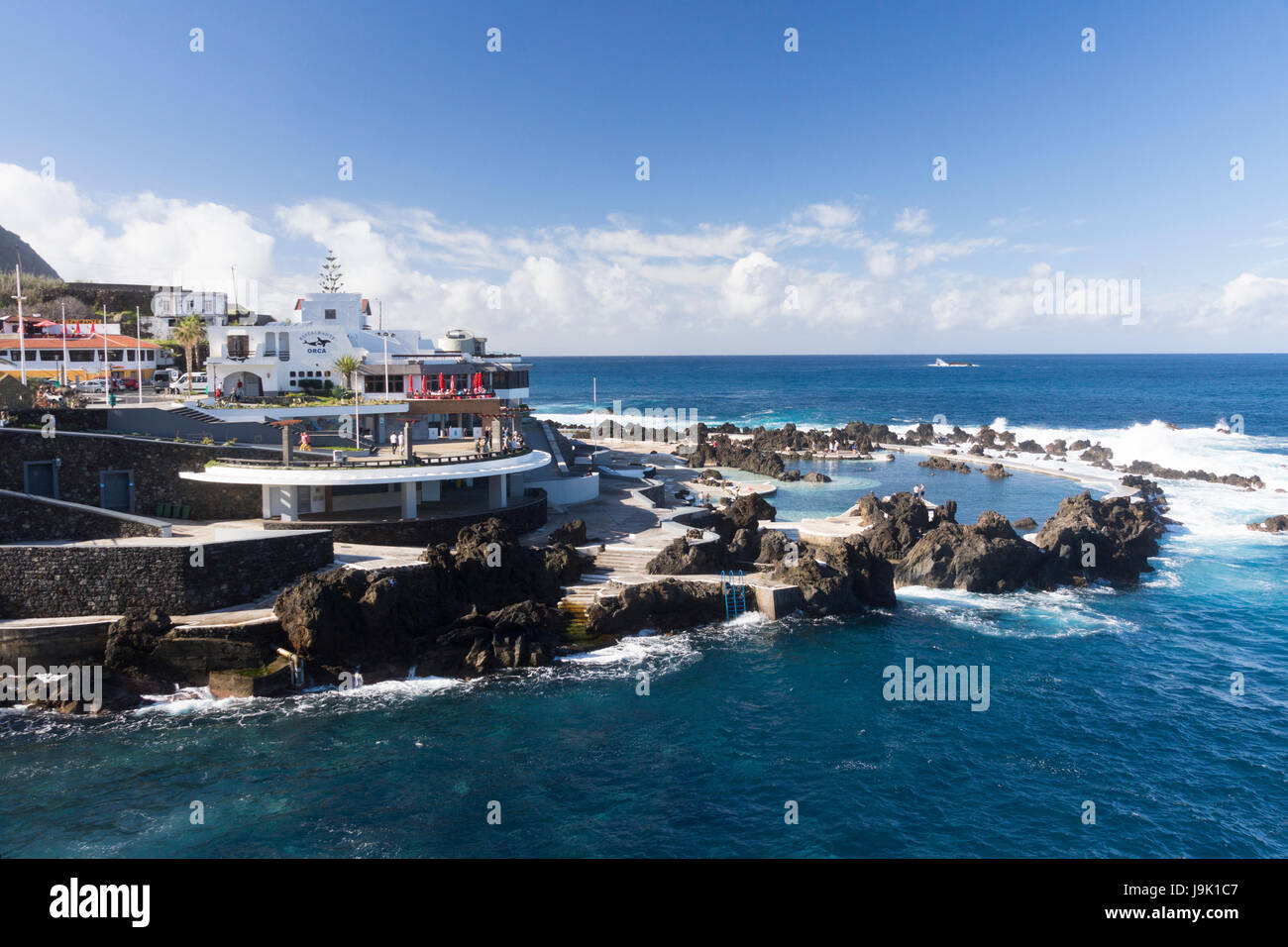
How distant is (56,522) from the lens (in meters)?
31.4

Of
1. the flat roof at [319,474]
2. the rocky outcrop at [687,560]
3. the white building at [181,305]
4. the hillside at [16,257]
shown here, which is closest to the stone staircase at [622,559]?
the rocky outcrop at [687,560]

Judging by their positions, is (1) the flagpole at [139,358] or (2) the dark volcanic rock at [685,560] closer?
(2) the dark volcanic rock at [685,560]

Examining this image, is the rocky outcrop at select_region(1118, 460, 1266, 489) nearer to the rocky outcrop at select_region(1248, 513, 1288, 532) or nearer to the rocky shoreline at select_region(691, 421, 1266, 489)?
the rocky shoreline at select_region(691, 421, 1266, 489)

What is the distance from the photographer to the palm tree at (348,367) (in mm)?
51594

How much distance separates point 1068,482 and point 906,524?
34645mm

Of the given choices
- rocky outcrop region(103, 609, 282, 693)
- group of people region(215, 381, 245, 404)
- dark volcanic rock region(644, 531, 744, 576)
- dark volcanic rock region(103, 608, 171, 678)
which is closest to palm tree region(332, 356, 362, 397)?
group of people region(215, 381, 245, 404)

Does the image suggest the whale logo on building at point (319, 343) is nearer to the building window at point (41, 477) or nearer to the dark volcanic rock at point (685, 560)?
the building window at point (41, 477)

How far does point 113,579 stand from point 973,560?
39087 millimetres

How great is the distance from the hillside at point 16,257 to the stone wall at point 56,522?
129791 millimetres

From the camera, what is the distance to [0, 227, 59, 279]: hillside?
132 metres

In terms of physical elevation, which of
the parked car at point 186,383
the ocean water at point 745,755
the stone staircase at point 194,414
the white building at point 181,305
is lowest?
the ocean water at point 745,755

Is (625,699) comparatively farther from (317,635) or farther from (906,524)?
(906,524)

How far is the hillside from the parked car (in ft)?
330

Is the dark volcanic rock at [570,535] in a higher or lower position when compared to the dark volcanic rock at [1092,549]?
higher
